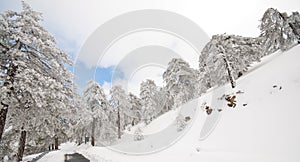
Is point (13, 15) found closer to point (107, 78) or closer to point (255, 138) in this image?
point (255, 138)

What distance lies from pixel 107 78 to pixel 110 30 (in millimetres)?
10480

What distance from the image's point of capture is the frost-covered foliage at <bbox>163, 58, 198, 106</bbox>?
95.1 feet

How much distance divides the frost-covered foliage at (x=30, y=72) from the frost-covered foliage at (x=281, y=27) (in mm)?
24174

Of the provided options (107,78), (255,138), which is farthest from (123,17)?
(255,138)

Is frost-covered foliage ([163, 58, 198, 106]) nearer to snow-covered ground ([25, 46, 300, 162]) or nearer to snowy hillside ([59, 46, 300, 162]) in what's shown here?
snow-covered ground ([25, 46, 300, 162])

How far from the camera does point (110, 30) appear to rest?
30000 mm

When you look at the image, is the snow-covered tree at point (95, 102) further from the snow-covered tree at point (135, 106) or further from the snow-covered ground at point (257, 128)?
the snow-covered ground at point (257, 128)

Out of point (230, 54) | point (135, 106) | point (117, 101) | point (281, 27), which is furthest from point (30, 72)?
point (135, 106)

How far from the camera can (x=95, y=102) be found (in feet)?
98.8

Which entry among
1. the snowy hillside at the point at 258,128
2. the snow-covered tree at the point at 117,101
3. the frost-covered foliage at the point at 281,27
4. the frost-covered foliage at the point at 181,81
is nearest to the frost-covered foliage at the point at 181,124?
the snowy hillside at the point at 258,128

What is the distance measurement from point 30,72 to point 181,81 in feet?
81.0

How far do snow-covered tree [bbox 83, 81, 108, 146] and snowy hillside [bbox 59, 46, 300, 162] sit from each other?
60.0ft

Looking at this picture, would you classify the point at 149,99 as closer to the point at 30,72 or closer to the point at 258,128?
the point at 258,128

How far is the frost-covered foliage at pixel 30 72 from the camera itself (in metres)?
7.40
